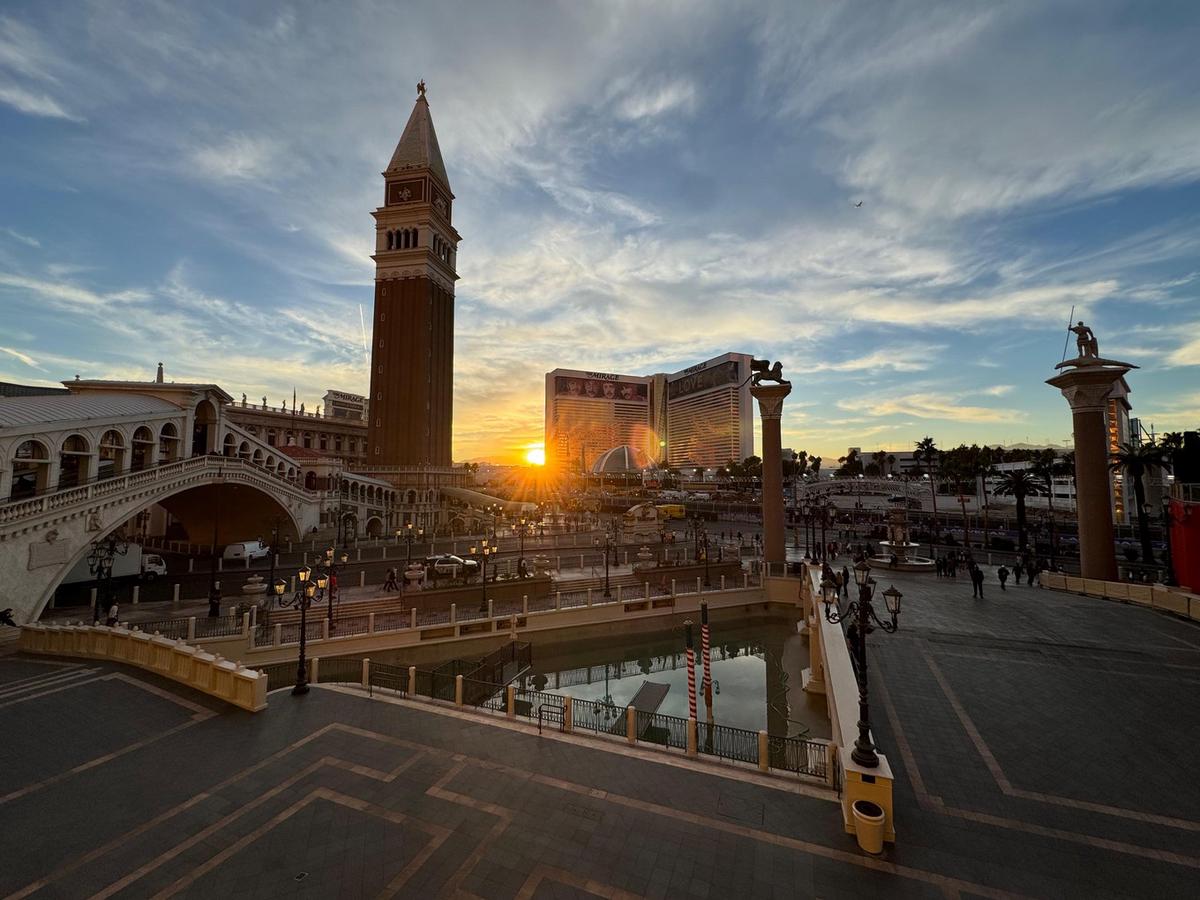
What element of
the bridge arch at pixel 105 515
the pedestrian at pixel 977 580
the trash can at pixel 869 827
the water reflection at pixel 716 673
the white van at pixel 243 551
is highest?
the bridge arch at pixel 105 515

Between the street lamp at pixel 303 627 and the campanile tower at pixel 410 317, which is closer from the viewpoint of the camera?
the street lamp at pixel 303 627

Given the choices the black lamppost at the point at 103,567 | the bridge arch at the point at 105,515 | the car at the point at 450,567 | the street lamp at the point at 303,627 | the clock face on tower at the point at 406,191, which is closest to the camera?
the street lamp at the point at 303,627

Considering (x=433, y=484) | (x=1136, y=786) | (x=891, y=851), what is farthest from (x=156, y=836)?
(x=433, y=484)

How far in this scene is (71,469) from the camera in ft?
114

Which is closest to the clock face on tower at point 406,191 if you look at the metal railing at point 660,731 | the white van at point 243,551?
the white van at point 243,551

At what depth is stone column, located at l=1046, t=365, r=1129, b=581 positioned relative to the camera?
84.5 feet

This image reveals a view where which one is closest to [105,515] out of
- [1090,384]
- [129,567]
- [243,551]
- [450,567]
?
[129,567]

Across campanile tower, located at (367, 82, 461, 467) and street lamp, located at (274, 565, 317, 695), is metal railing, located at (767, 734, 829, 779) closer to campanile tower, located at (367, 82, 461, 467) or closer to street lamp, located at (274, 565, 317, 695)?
street lamp, located at (274, 565, 317, 695)

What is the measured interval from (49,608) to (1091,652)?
4211cm

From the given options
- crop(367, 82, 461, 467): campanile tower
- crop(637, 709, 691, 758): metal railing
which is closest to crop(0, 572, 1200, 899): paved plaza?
crop(637, 709, 691, 758): metal railing

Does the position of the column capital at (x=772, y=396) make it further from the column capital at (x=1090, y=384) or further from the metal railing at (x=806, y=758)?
the metal railing at (x=806, y=758)

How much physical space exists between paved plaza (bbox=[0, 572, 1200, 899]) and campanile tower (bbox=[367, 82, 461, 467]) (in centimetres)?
5735

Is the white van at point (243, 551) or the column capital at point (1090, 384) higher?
the column capital at point (1090, 384)

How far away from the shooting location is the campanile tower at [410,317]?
6994cm
